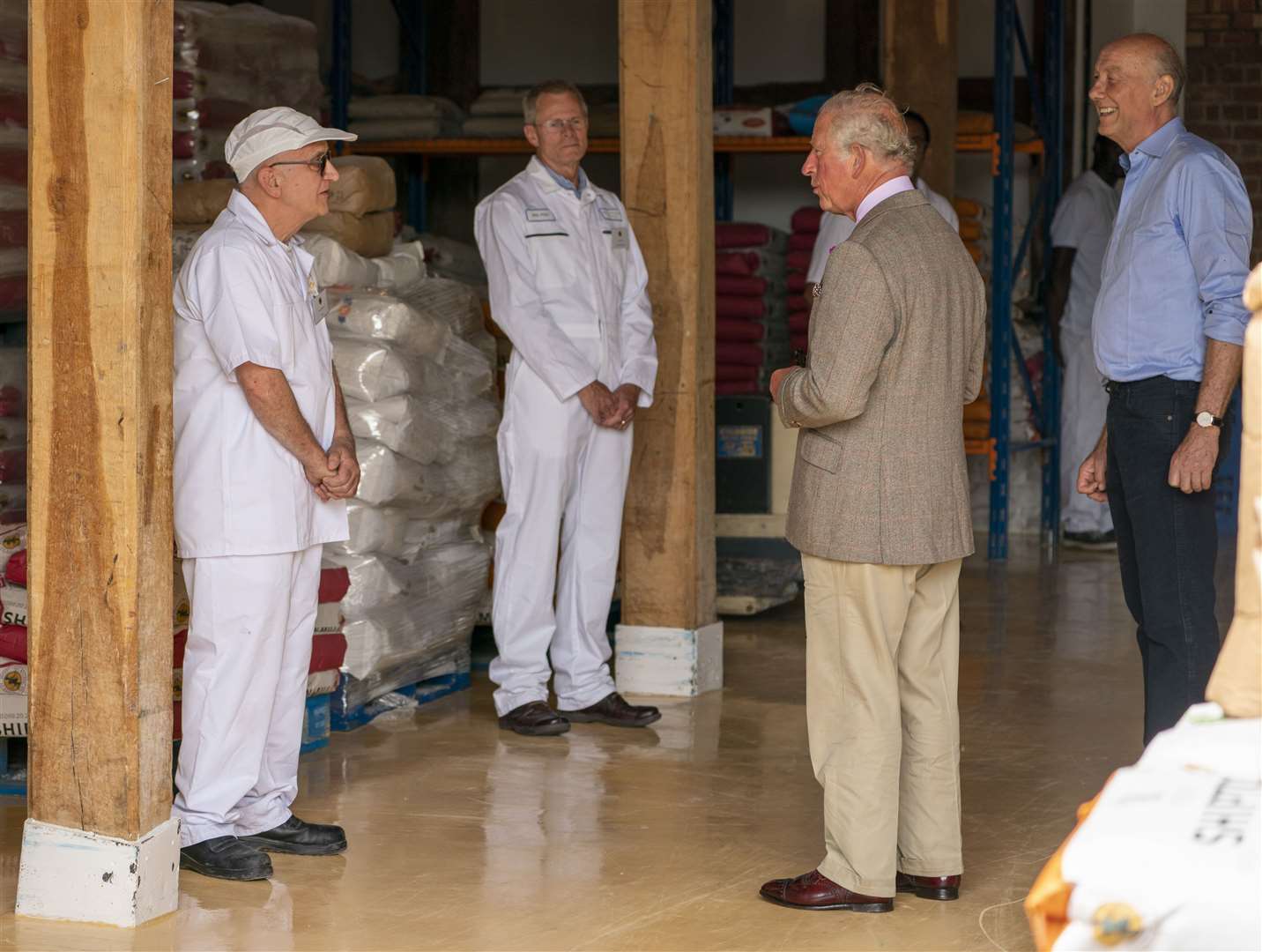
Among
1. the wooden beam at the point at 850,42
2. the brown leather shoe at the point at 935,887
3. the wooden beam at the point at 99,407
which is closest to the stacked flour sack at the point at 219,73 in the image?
the wooden beam at the point at 99,407

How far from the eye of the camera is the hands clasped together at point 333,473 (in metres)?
4.03

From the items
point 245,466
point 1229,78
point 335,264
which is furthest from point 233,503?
point 1229,78

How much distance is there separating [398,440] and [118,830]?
7.00ft

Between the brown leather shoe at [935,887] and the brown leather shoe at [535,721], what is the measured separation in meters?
1.72

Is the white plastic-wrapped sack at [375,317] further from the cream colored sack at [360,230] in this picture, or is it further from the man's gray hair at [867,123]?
the man's gray hair at [867,123]

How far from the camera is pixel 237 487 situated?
3.92 meters

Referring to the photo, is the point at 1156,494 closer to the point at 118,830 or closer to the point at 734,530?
the point at 118,830

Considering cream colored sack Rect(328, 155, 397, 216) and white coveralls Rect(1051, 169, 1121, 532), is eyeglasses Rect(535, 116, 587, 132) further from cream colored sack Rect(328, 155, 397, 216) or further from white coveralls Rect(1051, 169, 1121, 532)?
white coveralls Rect(1051, 169, 1121, 532)

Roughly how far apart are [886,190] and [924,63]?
4.98 metres

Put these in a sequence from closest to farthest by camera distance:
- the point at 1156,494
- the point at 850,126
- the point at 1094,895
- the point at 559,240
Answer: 1. the point at 1094,895
2. the point at 850,126
3. the point at 1156,494
4. the point at 559,240

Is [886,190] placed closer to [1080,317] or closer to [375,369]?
[375,369]

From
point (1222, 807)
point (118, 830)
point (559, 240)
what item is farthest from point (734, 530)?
point (1222, 807)

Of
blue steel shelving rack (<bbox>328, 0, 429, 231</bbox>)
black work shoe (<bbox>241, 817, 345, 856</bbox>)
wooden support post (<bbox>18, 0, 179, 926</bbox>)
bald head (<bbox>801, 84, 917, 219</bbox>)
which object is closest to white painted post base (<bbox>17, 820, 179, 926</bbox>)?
wooden support post (<bbox>18, 0, 179, 926</bbox>)

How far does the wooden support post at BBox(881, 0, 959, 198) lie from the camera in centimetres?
831
